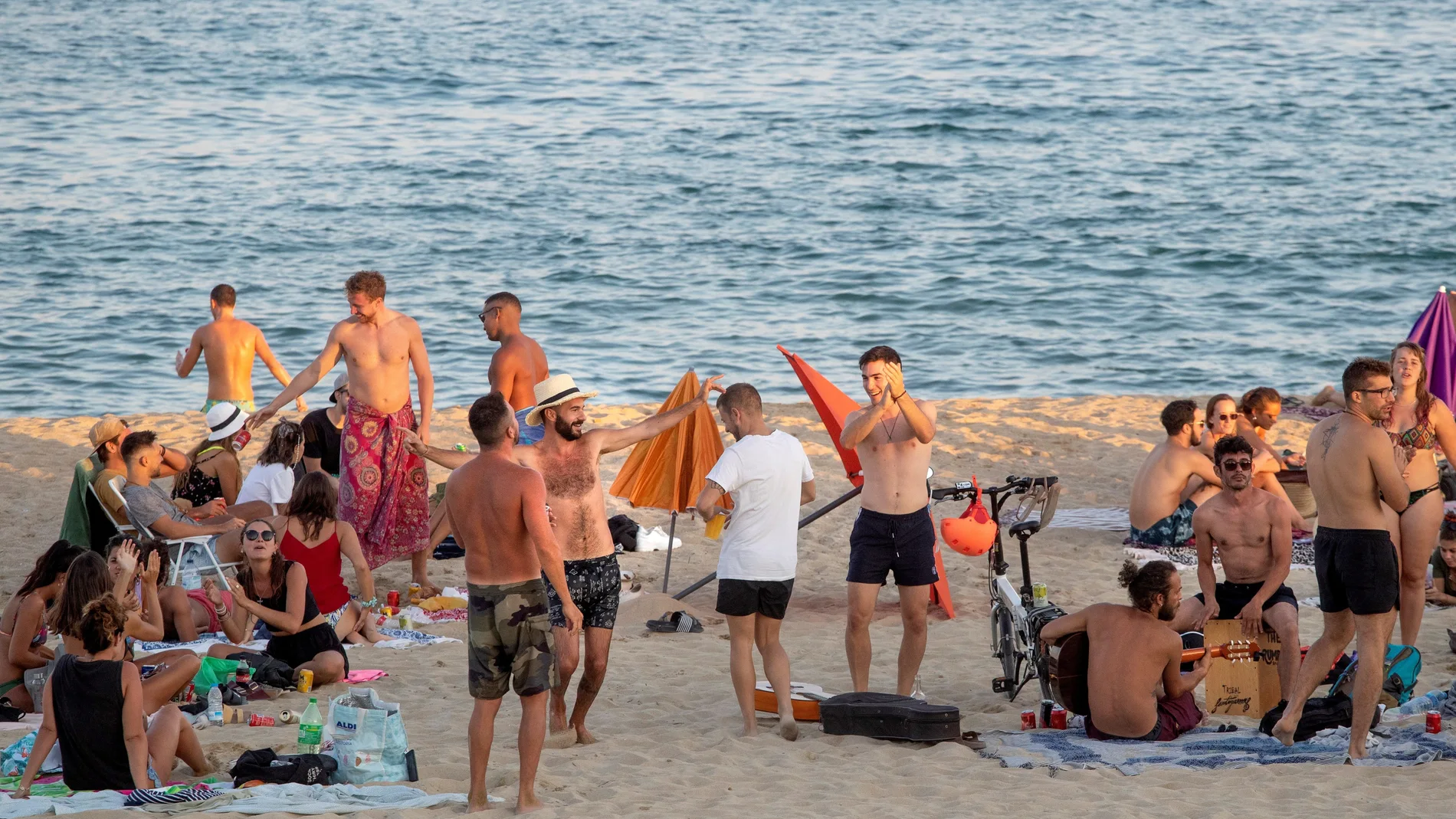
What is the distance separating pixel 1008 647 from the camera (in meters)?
6.34

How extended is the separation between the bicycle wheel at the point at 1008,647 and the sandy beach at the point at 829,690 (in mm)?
108

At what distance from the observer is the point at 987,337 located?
63.0 feet

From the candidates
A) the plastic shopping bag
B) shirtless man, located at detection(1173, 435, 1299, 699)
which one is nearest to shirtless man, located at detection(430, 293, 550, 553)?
the plastic shopping bag

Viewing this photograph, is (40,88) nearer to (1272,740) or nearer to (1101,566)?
(1101,566)

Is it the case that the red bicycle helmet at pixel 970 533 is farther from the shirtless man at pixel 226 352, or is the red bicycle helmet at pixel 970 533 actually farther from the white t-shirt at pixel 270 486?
the shirtless man at pixel 226 352

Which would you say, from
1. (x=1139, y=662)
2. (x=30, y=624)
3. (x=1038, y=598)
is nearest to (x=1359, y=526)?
(x=1139, y=662)

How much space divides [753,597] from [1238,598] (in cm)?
216

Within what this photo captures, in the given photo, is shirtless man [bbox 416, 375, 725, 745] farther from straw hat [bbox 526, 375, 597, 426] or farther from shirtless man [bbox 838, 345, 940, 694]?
shirtless man [bbox 838, 345, 940, 694]

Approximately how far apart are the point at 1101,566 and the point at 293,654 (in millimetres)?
4898

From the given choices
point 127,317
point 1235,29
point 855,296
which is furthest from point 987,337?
point 1235,29

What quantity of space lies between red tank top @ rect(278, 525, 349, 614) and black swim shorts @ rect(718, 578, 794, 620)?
234cm

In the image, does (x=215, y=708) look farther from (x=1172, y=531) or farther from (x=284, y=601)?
(x=1172, y=531)

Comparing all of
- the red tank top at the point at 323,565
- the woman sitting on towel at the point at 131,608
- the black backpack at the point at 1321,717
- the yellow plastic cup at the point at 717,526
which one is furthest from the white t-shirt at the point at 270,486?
the black backpack at the point at 1321,717

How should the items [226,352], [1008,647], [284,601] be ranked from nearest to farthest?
[1008,647] < [284,601] < [226,352]
